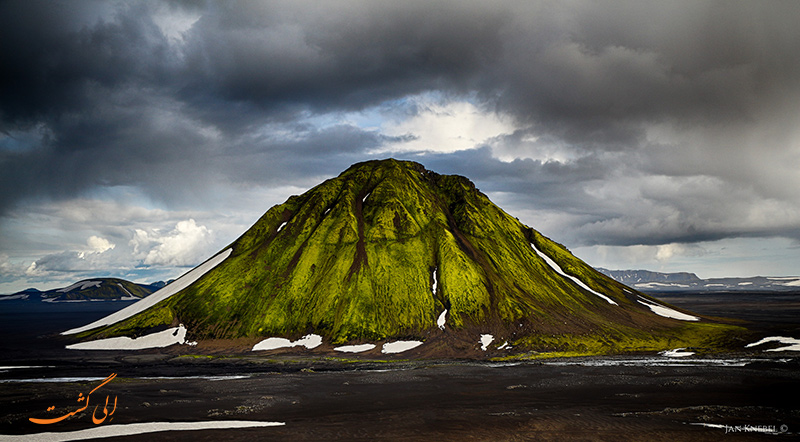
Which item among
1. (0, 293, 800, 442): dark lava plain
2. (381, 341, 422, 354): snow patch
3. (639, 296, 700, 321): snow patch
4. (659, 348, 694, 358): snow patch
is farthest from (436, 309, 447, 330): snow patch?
(639, 296, 700, 321): snow patch

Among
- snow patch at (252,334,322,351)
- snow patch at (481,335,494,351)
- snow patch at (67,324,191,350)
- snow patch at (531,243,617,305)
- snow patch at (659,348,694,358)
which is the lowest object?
snow patch at (659,348,694,358)

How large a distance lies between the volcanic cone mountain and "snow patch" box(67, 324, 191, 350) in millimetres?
3663

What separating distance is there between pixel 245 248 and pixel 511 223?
93.7 m

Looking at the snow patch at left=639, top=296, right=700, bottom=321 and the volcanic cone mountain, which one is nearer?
the volcanic cone mountain

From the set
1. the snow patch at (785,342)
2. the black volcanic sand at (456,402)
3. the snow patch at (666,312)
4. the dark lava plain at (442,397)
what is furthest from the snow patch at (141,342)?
the snow patch at (666,312)

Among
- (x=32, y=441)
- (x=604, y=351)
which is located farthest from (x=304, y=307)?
(x=32, y=441)

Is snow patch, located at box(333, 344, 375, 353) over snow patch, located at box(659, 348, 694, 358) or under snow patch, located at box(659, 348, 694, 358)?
over

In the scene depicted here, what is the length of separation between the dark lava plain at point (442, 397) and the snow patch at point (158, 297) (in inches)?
1947

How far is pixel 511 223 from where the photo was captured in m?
168

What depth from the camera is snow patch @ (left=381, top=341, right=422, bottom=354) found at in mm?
99375

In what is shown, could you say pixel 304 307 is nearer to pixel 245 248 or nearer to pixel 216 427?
pixel 245 248

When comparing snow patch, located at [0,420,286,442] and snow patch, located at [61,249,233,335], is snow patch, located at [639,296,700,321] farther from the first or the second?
snow patch, located at [61,249,233,335]

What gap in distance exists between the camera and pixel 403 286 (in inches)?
4786

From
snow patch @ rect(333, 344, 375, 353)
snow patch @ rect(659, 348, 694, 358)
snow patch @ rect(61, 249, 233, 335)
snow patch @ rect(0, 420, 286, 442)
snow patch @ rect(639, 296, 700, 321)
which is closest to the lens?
snow patch @ rect(0, 420, 286, 442)
